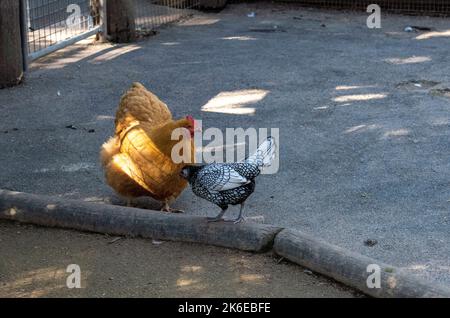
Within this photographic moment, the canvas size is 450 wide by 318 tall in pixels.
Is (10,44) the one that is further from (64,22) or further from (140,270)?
(140,270)

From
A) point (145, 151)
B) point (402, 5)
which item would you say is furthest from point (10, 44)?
point (402, 5)

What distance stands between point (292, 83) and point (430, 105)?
5.46ft

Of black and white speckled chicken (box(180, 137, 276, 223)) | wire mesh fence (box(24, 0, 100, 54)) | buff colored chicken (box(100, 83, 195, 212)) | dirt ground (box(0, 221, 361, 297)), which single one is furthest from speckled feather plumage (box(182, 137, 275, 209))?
wire mesh fence (box(24, 0, 100, 54))

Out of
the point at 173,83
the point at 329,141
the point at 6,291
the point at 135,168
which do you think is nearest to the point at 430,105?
the point at 329,141

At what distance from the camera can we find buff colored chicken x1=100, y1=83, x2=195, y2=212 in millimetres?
5762

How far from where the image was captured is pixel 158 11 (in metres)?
12.8

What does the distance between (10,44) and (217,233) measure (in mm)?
4608

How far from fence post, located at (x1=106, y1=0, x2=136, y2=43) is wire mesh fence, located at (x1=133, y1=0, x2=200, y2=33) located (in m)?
0.57

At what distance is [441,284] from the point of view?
4.69 m

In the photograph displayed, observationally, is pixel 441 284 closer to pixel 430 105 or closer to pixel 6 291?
pixel 6 291

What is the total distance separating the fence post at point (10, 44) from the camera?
888 cm

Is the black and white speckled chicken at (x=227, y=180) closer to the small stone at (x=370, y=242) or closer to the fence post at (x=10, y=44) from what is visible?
the small stone at (x=370, y=242)

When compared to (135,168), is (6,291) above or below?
below

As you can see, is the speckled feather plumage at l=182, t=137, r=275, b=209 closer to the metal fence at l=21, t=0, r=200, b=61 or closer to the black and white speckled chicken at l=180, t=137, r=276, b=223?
the black and white speckled chicken at l=180, t=137, r=276, b=223
